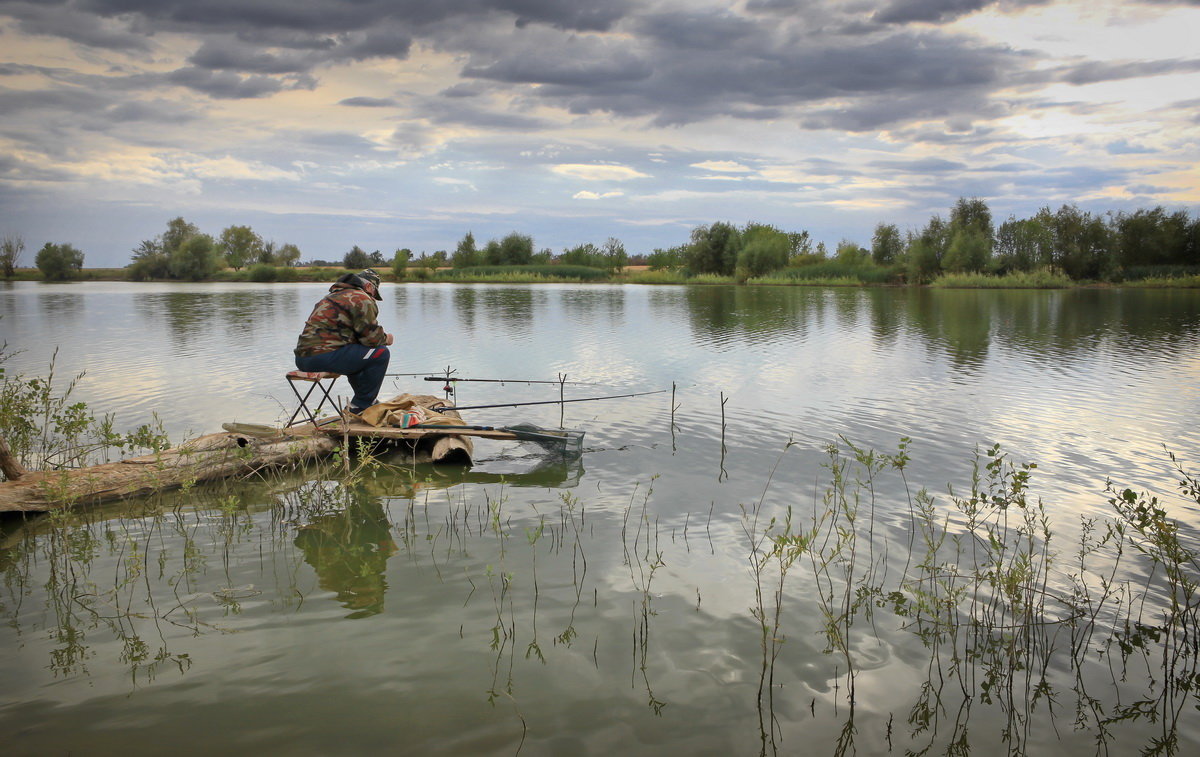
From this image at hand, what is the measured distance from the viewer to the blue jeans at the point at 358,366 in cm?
920

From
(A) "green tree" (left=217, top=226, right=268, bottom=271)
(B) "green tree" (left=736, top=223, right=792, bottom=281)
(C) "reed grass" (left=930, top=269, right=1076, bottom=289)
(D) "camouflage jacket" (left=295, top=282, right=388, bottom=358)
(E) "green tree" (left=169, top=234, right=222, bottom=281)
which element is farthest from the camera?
(A) "green tree" (left=217, top=226, right=268, bottom=271)

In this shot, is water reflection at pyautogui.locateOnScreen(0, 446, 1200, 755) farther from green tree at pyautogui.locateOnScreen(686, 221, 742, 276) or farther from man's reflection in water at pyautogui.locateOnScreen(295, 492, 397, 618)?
green tree at pyautogui.locateOnScreen(686, 221, 742, 276)

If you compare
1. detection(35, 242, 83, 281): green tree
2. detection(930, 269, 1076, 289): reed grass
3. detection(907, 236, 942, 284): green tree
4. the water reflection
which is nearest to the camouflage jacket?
the water reflection

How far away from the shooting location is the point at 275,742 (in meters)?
3.64

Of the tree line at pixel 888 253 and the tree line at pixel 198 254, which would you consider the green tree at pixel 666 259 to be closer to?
the tree line at pixel 888 253

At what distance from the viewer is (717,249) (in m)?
83.6

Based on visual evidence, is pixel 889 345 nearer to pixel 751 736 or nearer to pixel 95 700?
pixel 751 736

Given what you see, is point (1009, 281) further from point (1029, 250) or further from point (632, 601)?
point (632, 601)

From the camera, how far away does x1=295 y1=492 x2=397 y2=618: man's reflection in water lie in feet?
17.5

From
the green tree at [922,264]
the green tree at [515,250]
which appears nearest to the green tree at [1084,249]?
the green tree at [922,264]

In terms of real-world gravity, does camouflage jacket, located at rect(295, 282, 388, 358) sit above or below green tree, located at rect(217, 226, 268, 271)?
below

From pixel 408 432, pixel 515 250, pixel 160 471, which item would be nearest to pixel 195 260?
pixel 515 250

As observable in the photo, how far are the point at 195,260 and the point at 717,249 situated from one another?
62683 mm

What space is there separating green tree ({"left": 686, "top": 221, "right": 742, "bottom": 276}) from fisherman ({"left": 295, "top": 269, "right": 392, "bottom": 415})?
247ft
